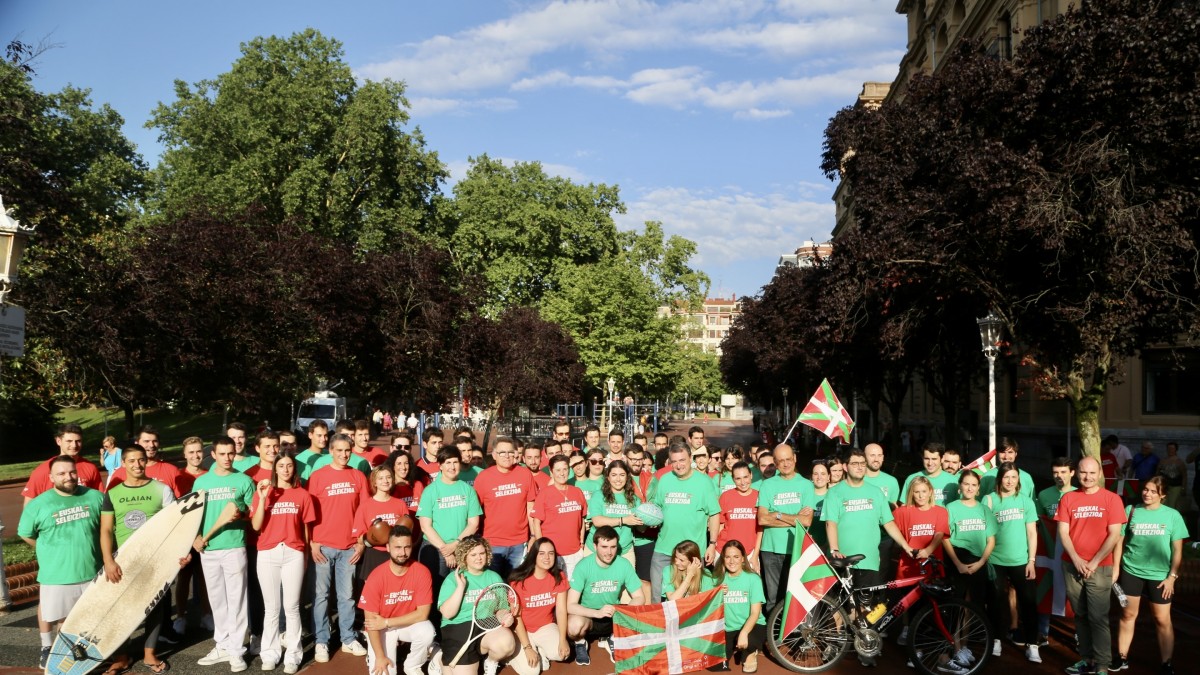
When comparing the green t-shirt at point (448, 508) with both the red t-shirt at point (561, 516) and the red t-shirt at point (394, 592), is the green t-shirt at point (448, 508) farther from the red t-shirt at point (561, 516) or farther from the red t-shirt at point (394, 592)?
the red t-shirt at point (394, 592)

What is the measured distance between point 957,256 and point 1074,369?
2.72m

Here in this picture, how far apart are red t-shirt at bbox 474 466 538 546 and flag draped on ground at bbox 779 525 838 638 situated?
246 centimetres

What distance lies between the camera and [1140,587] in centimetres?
778

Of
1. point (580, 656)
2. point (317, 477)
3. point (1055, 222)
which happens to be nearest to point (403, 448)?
point (317, 477)

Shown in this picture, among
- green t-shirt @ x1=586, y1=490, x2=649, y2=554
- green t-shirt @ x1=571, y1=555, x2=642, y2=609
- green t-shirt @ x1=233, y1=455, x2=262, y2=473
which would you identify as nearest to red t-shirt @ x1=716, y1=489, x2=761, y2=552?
green t-shirt @ x1=586, y1=490, x2=649, y2=554

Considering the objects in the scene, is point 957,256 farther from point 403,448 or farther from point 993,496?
point 403,448

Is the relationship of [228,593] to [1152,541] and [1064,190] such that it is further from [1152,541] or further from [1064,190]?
[1064,190]

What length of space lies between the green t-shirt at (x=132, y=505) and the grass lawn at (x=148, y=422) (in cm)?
2170

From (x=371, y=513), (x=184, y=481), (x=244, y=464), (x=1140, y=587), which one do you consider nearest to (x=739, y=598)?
(x=371, y=513)

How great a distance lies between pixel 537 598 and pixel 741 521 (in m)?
2.12

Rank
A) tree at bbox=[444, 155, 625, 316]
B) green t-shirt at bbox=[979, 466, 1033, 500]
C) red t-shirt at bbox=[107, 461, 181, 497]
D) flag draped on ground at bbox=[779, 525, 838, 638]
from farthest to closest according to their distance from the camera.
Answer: tree at bbox=[444, 155, 625, 316] → red t-shirt at bbox=[107, 461, 181, 497] → green t-shirt at bbox=[979, 466, 1033, 500] → flag draped on ground at bbox=[779, 525, 838, 638]

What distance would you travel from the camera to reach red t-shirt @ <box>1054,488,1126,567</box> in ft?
25.3

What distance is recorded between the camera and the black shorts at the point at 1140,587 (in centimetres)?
761

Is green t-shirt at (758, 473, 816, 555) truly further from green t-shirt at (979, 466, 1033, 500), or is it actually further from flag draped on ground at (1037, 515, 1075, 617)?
flag draped on ground at (1037, 515, 1075, 617)
